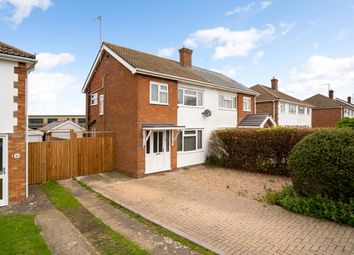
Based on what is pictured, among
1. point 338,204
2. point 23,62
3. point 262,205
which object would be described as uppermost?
point 23,62

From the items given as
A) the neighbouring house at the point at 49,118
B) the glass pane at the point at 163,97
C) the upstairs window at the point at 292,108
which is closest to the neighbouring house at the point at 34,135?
the glass pane at the point at 163,97

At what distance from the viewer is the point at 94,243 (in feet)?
15.6

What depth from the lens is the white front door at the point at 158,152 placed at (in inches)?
456

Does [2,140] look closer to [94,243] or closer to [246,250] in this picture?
[94,243]

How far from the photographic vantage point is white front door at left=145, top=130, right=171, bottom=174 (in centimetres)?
1159

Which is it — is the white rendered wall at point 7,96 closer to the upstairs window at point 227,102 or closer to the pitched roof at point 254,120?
the upstairs window at point 227,102

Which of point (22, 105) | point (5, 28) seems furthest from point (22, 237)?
point (5, 28)

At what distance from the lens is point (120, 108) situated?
1235 centimetres

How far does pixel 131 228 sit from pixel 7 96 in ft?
19.2

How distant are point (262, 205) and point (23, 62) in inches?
367

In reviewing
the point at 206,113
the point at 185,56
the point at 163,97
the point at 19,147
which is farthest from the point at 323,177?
the point at 185,56

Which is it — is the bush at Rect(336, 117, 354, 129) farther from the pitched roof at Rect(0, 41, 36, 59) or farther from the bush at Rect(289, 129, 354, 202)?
the pitched roof at Rect(0, 41, 36, 59)

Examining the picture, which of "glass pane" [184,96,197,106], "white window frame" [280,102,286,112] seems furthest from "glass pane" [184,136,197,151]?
"white window frame" [280,102,286,112]

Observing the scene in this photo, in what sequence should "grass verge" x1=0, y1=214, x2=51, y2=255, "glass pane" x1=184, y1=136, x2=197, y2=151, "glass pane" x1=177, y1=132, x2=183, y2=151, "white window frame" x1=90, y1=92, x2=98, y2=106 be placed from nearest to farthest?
"grass verge" x1=0, y1=214, x2=51, y2=255, "glass pane" x1=177, y1=132, x2=183, y2=151, "glass pane" x1=184, y1=136, x2=197, y2=151, "white window frame" x1=90, y1=92, x2=98, y2=106
